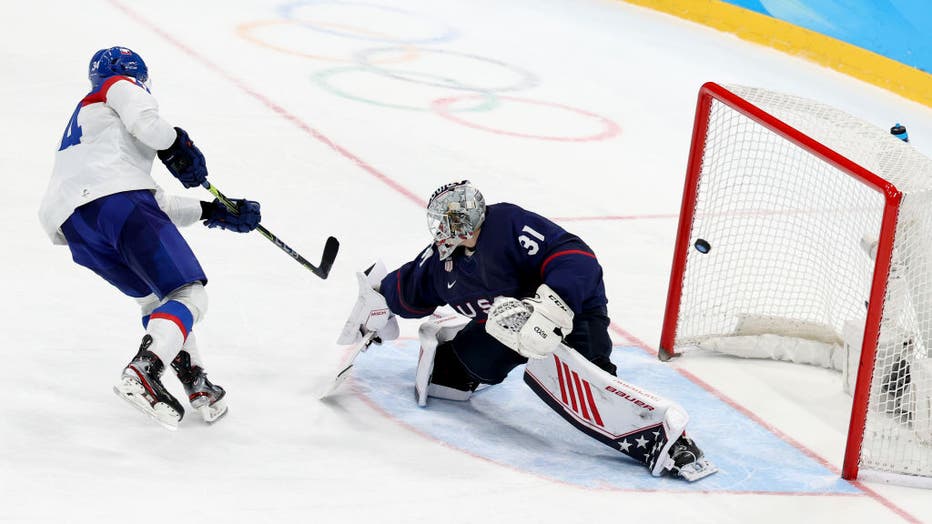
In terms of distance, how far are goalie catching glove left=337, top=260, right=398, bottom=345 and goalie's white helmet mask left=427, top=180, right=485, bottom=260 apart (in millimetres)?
391

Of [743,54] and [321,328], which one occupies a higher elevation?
[743,54]

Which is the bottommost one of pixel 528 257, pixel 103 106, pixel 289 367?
pixel 289 367

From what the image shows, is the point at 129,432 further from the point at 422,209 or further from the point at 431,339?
the point at 422,209

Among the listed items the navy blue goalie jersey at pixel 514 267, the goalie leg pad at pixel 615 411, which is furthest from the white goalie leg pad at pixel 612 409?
the navy blue goalie jersey at pixel 514 267

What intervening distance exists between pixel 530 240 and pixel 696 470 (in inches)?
28.6

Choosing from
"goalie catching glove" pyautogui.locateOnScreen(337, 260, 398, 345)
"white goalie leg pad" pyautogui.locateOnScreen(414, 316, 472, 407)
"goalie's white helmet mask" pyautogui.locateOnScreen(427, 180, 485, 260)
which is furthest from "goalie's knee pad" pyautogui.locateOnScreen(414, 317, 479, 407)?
"goalie's white helmet mask" pyautogui.locateOnScreen(427, 180, 485, 260)

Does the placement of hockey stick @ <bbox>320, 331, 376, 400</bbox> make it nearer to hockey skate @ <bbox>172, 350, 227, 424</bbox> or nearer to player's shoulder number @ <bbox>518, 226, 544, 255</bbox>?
hockey skate @ <bbox>172, 350, 227, 424</bbox>

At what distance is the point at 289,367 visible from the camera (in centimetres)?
356

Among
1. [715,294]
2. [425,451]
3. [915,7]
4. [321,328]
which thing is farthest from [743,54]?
[425,451]

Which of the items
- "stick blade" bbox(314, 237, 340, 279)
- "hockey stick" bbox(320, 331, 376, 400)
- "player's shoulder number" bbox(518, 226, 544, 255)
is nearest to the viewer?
"player's shoulder number" bbox(518, 226, 544, 255)

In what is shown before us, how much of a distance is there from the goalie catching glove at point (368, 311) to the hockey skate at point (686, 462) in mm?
909

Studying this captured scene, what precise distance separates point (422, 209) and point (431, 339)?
5.93 ft

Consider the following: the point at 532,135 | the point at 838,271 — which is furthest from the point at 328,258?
the point at 532,135

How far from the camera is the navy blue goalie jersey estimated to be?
3051 mm
